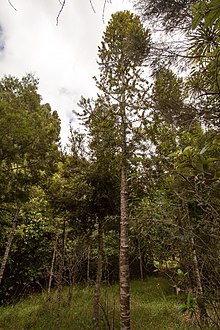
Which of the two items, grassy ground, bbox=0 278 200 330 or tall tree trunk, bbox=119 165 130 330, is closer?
tall tree trunk, bbox=119 165 130 330

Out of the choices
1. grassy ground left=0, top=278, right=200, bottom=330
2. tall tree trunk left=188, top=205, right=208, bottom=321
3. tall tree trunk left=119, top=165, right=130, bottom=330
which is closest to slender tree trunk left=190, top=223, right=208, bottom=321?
tall tree trunk left=188, top=205, right=208, bottom=321

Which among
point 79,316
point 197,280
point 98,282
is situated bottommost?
point 79,316

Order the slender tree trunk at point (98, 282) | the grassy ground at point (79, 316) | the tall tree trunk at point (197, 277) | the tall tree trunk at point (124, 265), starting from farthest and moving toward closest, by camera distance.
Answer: the grassy ground at point (79, 316)
the slender tree trunk at point (98, 282)
the tall tree trunk at point (124, 265)
the tall tree trunk at point (197, 277)

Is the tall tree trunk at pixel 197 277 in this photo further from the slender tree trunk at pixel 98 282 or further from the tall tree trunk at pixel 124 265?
the slender tree trunk at pixel 98 282

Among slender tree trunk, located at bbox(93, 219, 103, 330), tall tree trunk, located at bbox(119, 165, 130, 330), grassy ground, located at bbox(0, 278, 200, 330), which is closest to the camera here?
tall tree trunk, located at bbox(119, 165, 130, 330)

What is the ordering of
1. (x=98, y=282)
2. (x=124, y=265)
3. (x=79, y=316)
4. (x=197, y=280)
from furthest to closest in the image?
(x=79, y=316)
(x=98, y=282)
(x=124, y=265)
(x=197, y=280)

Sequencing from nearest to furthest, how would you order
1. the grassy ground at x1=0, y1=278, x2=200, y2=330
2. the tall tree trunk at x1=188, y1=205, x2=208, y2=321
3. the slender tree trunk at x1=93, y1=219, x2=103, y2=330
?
1. the tall tree trunk at x1=188, y1=205, x2=208, y2=321
2. the slender tree trunk at x1=93, y1=219, x2=103, y2=330
3. the grassy ground at x1=0, y1=278, x2=200, y2=330

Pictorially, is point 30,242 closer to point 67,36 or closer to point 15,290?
point 15,290

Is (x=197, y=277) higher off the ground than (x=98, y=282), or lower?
higher

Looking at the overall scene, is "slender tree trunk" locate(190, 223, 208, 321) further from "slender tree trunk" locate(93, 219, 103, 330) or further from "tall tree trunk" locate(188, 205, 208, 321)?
"slender tree trunk" locate(93, 219, 103, 330)

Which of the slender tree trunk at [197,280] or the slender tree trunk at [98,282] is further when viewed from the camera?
the slender tree trunk at [98,282]

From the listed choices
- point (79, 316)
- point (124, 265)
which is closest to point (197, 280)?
point (124, 265)

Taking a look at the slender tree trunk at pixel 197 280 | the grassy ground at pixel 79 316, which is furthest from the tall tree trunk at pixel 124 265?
the slender tree trunk at pixel 197 280

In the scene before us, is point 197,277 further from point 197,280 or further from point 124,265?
point 124,265
